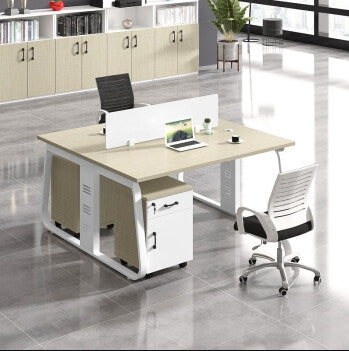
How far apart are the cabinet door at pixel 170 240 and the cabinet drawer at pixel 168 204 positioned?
3 cm

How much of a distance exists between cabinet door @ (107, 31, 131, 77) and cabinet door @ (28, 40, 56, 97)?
923 millimetres

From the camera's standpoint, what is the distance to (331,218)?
8.42 meters

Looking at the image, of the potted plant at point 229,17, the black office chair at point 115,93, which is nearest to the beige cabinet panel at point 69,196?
the black office chair at point 115,93

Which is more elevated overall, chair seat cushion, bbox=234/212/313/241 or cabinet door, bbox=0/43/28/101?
cabinet door, bbox=0/43/28/101

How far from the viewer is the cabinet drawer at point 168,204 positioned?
7.05 metres

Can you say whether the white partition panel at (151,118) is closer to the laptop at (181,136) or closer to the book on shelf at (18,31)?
the laptop at (181,136)

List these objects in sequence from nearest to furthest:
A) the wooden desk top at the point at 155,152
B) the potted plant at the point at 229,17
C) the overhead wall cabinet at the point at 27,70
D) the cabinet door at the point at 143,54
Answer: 1. the wooden desk top at the point at 155,152
2. the overhead wall cabinet at the point at 27,70
3. the cabinet door at the point at 143,54
4. the potted plant at the point at 229,17

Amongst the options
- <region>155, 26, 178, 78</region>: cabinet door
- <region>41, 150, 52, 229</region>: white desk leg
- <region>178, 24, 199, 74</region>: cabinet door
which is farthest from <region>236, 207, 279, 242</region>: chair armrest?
<region>178, 24, 199, 74</region>: cabinet door

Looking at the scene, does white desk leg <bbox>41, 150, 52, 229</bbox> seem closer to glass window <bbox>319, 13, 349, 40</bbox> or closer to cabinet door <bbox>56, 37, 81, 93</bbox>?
cabinet door <bbox>56, 37, 81, 93</bbox>

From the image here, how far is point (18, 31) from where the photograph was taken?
1238 cm

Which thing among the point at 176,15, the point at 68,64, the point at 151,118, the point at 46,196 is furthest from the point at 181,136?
the point at 176,15

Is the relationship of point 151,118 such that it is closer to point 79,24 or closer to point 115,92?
point 115,92

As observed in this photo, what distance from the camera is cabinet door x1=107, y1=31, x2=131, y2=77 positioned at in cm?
1331

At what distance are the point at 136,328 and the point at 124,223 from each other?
1109mm
